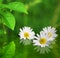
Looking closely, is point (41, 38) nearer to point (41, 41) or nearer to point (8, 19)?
point (41, 41)

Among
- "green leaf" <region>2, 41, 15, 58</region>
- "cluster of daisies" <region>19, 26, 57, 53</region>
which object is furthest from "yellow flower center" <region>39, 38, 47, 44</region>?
"green leaf" <region>2, 41, 15, 58</region>

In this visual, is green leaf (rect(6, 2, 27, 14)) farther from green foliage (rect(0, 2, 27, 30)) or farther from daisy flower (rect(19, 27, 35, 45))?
daisy flower (rect(19, 27, 35, 45))

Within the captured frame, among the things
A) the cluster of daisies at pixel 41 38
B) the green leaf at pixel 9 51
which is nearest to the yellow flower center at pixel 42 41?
the cluster of daisies at pixel 41 38

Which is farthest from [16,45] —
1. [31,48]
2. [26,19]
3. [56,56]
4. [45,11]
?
[45,11]

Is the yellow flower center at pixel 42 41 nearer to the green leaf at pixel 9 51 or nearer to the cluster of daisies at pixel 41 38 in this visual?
the cluster of daisies at pixel 41 38

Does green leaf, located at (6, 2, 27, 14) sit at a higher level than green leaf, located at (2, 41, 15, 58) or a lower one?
higher

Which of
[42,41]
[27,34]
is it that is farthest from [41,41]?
[27,34]

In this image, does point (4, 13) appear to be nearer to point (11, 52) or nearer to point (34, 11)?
point (11, 52)

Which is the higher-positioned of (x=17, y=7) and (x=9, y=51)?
(x=17, y=7)
